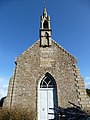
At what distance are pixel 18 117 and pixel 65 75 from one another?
18.7 ft

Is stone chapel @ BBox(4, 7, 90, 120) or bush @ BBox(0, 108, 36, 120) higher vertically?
stone chapel @ BBox(4, 7, 90, 120)

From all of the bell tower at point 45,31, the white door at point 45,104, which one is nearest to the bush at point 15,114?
the white door at point 45,104

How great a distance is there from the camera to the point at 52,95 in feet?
45.9

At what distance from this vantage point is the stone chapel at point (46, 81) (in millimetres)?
13344

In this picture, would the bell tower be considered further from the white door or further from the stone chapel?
the white door

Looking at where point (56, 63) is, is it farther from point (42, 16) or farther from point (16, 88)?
point (42, 16)

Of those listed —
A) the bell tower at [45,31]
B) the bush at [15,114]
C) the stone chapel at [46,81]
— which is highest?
the bell tower at [45,31]

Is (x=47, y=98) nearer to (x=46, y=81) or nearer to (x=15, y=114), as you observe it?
(x=46, y=81)

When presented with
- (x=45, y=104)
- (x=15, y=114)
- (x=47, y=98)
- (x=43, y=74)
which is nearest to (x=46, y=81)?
(x=43, y=74)

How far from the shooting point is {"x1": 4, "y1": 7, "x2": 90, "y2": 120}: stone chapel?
525 inches

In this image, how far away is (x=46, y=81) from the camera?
14609 millimetres

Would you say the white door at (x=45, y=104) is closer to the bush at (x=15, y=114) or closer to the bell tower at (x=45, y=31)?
the bush at (x=15, y=114)

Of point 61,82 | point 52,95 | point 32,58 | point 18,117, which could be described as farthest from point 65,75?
point 18,117

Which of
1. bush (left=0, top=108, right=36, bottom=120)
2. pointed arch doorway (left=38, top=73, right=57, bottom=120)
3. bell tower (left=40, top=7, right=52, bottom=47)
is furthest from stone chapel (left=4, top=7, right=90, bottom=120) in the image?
bush (left=0, top=108, right=36, bottom=120)
